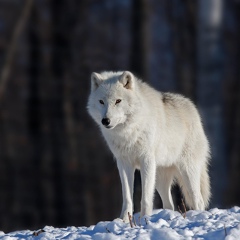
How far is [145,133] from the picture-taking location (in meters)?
8.95

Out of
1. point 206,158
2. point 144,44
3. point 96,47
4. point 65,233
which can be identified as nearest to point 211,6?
point 144,44

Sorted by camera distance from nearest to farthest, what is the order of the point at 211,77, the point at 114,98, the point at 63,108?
the point at 114,98
the point at 211,77
the point at 63,108

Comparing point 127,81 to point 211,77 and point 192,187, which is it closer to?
point 192,187

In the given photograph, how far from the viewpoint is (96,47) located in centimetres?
2817

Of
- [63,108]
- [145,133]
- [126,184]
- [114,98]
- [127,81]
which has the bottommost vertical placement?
[126,184]

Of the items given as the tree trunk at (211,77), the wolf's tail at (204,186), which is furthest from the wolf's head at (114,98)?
the tree trunk at (211,77)

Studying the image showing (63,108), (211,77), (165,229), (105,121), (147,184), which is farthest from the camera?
(63,108)

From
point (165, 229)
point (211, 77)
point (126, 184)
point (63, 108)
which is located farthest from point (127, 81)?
point (63, 108)

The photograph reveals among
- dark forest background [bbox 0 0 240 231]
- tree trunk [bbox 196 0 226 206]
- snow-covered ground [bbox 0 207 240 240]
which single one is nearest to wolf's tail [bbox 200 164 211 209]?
snow-covered ground [bbox 0 207 240 240]

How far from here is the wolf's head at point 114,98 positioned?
870 cm

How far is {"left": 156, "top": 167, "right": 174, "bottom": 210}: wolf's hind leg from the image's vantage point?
9.91 meters

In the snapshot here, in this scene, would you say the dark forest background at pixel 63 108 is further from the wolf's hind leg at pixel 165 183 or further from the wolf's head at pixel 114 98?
the wolf's head at pixel 114 98

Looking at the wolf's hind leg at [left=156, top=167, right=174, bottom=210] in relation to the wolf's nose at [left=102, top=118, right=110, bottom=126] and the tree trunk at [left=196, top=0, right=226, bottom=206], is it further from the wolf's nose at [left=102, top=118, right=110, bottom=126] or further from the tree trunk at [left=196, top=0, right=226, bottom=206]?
the tree trunk at [left=196, top=0, right=226, bottom=206]

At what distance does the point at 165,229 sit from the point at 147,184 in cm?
186
